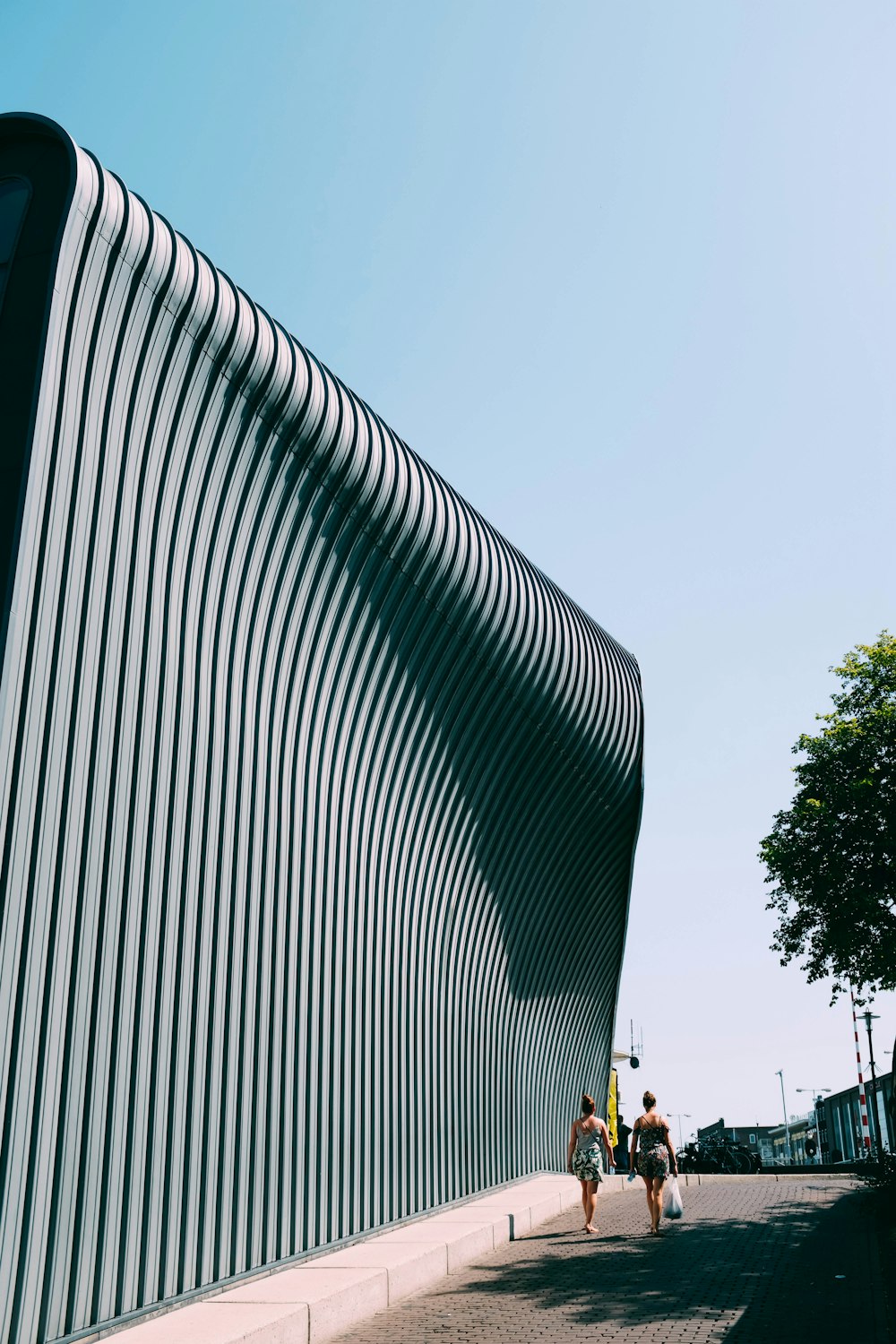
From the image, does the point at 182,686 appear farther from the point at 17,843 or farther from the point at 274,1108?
the point at 274,1108

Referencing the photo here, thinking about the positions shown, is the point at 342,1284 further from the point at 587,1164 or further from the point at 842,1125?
the point at 842,1125

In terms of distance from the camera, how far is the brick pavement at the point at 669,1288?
24.5ft

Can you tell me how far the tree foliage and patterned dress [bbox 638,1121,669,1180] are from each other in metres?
4.34

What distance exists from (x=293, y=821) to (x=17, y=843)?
3.61 metres

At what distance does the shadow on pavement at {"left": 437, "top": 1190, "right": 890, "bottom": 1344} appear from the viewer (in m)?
7.68

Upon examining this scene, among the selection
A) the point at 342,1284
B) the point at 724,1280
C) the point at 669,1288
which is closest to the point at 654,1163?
the point at 724,1280

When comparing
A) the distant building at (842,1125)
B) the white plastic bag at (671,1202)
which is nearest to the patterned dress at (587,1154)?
the white plastic bag at (671,1202)

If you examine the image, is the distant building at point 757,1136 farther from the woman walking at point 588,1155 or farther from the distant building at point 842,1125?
the woman walking at point 588,1155

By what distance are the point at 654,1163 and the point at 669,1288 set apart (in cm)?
313

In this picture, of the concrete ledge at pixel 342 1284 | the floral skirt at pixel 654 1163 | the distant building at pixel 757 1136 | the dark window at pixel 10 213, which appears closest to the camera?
the concrete ledge at pixel 342 1284

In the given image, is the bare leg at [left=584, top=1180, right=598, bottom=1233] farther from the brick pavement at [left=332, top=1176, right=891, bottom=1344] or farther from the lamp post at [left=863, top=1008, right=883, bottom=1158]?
the lamp post at [left=863, top=1008, right=883, bottom=1158]

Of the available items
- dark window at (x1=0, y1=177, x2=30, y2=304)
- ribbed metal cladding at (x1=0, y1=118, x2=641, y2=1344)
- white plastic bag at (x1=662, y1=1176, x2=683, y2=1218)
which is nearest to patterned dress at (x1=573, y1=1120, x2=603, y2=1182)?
white plastic bag at (x1=662, y1=1176, x2=683, y2=1218)

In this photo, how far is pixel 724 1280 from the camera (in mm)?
9125

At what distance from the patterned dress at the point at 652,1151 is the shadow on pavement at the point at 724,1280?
0.59 m
